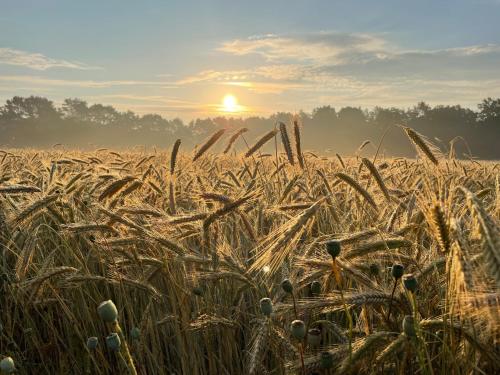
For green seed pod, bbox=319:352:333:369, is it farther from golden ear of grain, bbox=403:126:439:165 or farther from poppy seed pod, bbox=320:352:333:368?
golden ear of grain, bbox=403:126:439:165

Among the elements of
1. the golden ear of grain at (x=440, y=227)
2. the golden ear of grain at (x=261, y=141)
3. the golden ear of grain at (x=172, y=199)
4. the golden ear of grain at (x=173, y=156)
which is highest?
the golden ear of grain at (x=261, y=141)

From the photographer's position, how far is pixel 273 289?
8.23ft

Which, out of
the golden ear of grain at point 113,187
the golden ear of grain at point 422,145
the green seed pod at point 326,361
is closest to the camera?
the green seed pod at point 326,361

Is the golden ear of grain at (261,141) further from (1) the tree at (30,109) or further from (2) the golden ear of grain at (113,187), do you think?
(1) the tree at (30,109)

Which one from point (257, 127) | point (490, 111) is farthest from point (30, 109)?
point (490, 111)

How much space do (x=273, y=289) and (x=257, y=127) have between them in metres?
70.7

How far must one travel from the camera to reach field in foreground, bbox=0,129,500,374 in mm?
1369

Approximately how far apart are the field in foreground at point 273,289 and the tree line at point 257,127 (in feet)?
156

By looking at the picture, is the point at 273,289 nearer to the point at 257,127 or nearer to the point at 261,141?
the point at 261,141

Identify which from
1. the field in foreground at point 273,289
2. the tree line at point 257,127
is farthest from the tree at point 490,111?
the field in foreground at point 273,289

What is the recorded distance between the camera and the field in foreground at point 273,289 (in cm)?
137

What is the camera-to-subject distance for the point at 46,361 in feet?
8.37

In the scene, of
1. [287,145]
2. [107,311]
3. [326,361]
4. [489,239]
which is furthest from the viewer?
[287,145]

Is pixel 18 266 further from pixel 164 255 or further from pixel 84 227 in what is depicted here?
pixel 164 255
